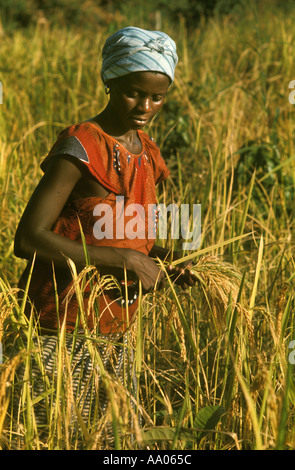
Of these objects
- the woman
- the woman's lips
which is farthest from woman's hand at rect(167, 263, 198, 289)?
the woman's lips

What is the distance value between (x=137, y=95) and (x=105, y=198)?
0.26 metres

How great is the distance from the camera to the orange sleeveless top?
138 cm

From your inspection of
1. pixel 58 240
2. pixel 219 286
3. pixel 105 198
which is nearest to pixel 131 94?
pixel 105 198

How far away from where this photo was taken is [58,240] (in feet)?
4.33

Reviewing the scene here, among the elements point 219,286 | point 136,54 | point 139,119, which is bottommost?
point 219,286

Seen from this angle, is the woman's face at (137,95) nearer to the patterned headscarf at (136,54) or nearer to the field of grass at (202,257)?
the patterned headscarf at (136,54)

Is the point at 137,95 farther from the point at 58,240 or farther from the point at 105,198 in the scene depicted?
the point at 58,240

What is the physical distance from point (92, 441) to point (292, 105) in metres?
2.61

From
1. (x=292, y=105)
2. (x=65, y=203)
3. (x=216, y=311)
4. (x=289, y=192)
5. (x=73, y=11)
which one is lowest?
(x=216, y=311)

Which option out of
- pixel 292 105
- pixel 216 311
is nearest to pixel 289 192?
pixel 292 105

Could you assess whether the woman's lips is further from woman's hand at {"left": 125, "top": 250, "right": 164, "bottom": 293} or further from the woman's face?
woman's hand at {"left": 125, "top": 250, "right": 164, "bottom": 293}

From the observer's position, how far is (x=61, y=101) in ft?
11.8

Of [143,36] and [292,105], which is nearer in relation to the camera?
[143,36]
